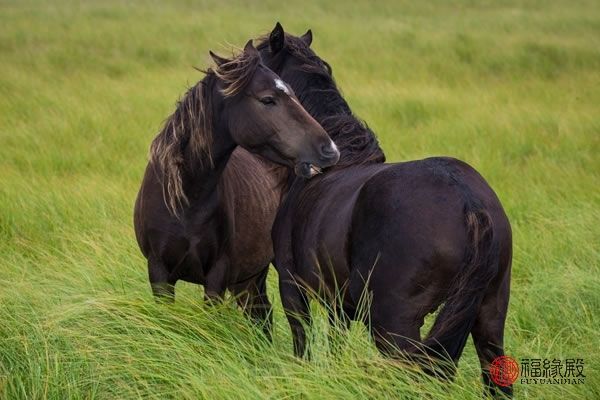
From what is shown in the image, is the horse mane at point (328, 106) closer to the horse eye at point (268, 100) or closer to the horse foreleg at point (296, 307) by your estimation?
the horse eye at point (268, 100)

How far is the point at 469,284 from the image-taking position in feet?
9.90

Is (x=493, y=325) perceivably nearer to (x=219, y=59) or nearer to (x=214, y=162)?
(x=214, y=162)

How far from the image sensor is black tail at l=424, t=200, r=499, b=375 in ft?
9.91

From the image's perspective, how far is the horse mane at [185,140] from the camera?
4.07 meters

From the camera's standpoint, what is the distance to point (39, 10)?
19.4 m

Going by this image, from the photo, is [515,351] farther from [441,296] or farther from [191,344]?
[191,344]

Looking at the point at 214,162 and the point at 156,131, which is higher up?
the point at 214,162

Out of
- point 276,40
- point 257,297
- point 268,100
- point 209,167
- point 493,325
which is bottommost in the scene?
point 257,297

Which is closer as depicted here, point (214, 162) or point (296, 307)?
point (296, 307)

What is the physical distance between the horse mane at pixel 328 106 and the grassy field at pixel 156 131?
0.73 m

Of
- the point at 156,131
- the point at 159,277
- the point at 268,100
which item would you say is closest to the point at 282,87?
the point at 268,100

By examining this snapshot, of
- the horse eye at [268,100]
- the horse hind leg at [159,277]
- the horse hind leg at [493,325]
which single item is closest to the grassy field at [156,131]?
the horse hind leg at [493,325]

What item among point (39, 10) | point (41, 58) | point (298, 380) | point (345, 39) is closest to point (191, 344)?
point (298, 380)

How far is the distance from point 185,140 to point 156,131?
5114 mm
